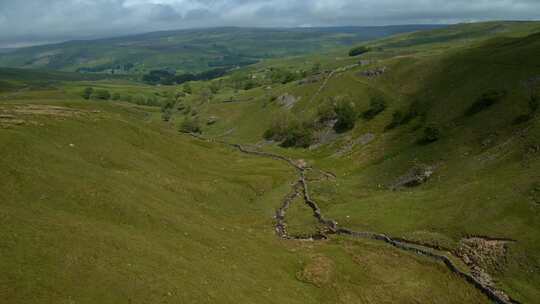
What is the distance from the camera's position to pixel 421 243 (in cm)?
5634

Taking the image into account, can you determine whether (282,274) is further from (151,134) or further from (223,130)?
(223,130)

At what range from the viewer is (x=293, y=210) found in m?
78.2

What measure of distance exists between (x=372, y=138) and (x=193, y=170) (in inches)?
2153

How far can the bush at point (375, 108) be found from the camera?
13044 centimetres

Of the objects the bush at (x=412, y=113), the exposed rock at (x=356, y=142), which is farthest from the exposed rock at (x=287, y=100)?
the bush at (x=412, y=113)

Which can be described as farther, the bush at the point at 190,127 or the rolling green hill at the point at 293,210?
the bush at the point at 190,127

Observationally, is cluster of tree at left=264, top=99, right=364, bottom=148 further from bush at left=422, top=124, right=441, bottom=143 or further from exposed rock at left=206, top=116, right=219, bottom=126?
exposed rock at left=206, top=116, right=219, bottom=126

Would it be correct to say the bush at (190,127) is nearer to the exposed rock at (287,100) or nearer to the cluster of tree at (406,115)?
the exposed rock at (287,100)

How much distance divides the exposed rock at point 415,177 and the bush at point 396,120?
3331 centimetres

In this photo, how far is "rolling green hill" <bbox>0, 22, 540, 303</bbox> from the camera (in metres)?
38.1

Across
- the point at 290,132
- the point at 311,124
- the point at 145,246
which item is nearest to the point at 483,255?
the point at 145,246

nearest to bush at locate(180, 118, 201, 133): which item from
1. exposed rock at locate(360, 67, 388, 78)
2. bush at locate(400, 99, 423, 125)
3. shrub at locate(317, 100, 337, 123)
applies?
shrub at locate(317, 100, 337, 123)

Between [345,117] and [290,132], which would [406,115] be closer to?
[345,117]

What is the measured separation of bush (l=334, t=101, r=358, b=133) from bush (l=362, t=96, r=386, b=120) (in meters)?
4.40
